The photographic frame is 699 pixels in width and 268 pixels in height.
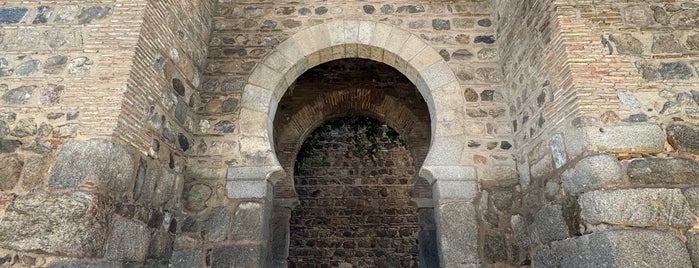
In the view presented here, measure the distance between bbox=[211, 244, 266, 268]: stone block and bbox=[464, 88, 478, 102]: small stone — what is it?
2505 millimetres

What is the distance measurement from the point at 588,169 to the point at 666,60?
1084 millimetres

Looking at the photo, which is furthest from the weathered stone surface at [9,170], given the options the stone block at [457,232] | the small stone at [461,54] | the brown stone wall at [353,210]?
the brown stone wall at [353,210]

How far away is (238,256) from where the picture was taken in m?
3.52

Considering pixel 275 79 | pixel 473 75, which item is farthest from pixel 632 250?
pixel 275 79

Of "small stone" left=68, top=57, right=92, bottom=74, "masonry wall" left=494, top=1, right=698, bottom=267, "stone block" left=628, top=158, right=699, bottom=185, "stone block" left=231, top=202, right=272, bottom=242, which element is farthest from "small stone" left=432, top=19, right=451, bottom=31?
"small stone" left=68, top=57, right=92, bottom=74

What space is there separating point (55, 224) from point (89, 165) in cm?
40

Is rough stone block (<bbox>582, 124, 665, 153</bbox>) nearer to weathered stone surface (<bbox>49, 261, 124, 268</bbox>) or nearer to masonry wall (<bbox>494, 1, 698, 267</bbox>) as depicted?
masonry wall (<bbox>494, 1, 698, 267</bbox>)

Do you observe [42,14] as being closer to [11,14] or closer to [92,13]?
[11,14]

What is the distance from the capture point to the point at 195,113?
162 inches

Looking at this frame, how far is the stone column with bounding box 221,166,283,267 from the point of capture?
3518 mm

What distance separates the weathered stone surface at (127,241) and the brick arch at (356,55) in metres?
1.14

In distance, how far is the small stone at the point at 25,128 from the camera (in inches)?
108

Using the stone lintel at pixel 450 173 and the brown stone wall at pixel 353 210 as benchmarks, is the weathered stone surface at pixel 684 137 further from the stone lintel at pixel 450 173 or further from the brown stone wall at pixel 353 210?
the brown stone wall at pixel 353 210

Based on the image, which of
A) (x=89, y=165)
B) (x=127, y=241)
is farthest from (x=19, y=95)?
(x=127, y=241)
